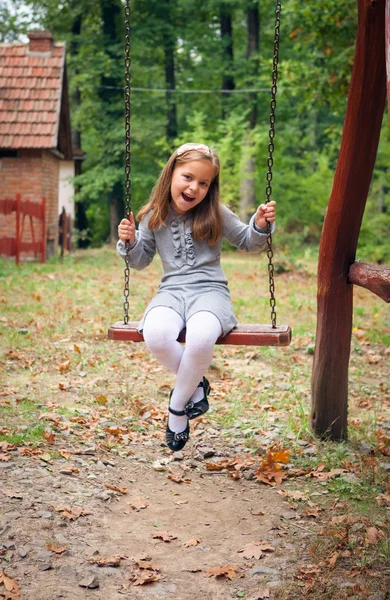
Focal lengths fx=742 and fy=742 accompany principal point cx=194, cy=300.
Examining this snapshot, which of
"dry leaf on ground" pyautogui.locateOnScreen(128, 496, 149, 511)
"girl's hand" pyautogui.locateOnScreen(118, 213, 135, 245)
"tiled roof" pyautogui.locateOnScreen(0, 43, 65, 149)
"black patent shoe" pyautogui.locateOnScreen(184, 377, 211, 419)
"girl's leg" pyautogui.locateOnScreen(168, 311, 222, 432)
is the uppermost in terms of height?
"tiled roof" pyautogui.locateOnScreen(0, 43, 65, 149)

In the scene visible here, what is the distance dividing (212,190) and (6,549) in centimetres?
229

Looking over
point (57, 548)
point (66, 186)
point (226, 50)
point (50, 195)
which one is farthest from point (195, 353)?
point (226, 50)

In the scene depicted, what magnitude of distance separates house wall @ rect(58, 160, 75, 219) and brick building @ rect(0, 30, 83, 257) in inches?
251

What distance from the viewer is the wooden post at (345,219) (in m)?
4.50

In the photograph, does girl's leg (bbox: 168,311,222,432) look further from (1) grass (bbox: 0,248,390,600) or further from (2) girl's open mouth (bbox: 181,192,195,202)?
(1) grass (bbox: 0,248,390,600)

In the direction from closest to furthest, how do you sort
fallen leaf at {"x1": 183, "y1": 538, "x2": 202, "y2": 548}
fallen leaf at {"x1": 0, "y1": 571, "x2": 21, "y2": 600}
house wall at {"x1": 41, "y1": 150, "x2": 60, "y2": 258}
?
fallen leaf at {"x1": 0, "y1": 571, "x2": 21, "y2": 600}
fallen leaf at {"x1": 183, "y1": 538, "x2": 202, "y2": 548}
house wall at {"x1": 41, "y1": 150, "x2": 60, "y2": 258}

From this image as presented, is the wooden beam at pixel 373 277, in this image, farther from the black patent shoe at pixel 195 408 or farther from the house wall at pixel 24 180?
the house wall at pixel 24 180

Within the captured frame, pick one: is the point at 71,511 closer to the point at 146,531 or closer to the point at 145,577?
the point at 146,531

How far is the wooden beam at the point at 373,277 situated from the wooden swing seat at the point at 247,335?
0.56m

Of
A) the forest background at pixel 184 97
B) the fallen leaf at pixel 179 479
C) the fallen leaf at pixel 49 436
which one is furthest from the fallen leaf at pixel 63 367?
the forest background at pixel 184 97

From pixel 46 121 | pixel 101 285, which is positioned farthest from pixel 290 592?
pixel 46 121

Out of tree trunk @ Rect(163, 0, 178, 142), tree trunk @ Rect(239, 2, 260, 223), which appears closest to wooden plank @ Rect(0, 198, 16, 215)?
tree trunk @ Rect(239, 2, 260, 223)

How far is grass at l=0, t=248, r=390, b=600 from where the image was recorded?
15.3 ft

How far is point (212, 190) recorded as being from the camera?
4.44 m
